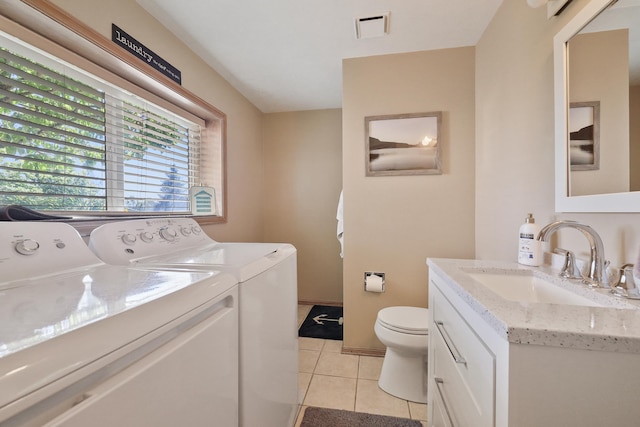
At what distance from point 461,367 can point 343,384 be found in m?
1.14

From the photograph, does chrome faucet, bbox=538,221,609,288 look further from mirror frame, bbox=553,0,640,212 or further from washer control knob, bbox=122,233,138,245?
washer control knob, bbox=122,233,138,245

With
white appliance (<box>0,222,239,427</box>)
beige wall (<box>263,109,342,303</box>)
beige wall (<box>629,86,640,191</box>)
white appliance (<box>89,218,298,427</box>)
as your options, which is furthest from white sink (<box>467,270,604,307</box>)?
beige wall (<box>263,109,342,303</box>)

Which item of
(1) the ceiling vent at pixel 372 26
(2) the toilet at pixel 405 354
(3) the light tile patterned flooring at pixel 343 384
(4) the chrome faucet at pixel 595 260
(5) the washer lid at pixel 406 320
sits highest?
(1) the ceiling vent at pixel 372 26

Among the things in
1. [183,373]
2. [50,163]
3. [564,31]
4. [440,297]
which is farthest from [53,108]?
[564,31]

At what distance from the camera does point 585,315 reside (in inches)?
23.3

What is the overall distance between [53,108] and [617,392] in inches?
79.7

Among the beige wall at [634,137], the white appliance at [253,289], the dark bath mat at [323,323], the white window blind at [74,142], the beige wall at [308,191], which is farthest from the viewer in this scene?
the beige wall at [308,191]

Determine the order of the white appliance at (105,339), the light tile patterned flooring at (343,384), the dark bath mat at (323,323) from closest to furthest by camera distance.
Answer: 1. the white appliance at (105,339)
2. the light tile patterned flooring at (343,384)
3. the dark bath mat at (323,323)

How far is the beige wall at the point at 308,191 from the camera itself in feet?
9.66

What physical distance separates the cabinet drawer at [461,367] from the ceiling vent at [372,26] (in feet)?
5.15

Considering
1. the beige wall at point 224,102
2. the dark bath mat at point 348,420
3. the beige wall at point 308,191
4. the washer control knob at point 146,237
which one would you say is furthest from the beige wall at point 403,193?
the washer control knob at point 146,237

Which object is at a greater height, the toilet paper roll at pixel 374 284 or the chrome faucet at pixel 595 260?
the chrome faucet at pixel 595 260

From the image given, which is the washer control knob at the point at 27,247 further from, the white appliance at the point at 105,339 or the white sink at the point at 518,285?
the white sink at the point at 518,285

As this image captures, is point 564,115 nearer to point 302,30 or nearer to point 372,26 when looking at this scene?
point 372,26
